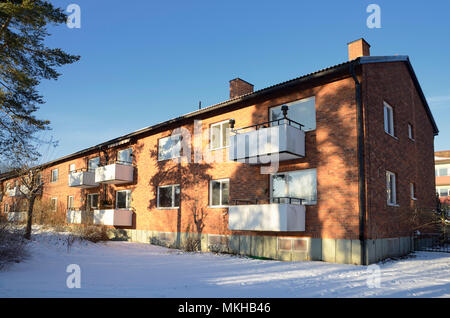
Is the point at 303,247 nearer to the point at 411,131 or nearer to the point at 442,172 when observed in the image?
the point at 411,131

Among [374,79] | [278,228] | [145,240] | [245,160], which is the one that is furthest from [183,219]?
[374,79]

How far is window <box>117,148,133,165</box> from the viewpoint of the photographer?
23.1m

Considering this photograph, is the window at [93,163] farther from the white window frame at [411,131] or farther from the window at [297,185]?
the white window frame at [411,131]

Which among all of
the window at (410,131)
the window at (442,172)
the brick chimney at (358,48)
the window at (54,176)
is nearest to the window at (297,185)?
the brick chimney at (358,48)

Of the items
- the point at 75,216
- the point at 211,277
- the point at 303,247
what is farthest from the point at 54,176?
the point at 211,277

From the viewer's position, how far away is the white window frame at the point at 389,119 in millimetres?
14398

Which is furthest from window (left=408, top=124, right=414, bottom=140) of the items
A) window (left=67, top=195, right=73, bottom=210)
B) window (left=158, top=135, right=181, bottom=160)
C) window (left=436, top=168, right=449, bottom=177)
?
window (left=436, top=168, right=449, bottom=177)

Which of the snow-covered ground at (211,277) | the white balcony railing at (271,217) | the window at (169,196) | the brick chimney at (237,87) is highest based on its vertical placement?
the brick chimney at (237,87)

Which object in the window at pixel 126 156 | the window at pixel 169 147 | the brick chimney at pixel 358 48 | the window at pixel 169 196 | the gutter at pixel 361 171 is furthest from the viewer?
the window at pixel 126 156

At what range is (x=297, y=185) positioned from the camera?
1352 cm

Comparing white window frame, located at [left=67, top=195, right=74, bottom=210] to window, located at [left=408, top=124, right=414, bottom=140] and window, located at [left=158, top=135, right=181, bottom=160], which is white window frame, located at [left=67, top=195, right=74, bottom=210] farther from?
window, located at [left=408, top=124, right=414, bottom=140]

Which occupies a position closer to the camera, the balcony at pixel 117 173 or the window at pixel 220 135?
the window at pixel 220 135

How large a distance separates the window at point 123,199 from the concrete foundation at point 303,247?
6392mm
